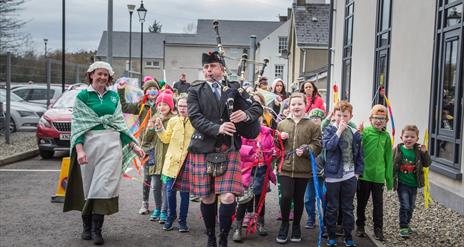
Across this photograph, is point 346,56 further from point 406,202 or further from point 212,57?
point 212,57

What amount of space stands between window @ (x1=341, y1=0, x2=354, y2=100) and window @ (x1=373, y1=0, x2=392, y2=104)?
3549 millimetres

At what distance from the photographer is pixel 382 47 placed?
13.2 m

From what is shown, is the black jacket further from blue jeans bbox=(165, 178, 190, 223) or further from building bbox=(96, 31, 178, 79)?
building bbox=(96, 31, 178, 79)

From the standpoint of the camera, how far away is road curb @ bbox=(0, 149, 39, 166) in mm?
12248

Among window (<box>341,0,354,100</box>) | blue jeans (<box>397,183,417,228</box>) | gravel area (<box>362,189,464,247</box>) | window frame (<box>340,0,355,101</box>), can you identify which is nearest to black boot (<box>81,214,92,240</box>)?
gravel area (<box>362,189,464,247</box>)

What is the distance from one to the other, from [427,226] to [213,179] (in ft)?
10.5

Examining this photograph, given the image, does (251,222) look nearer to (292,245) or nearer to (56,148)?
(292,245)

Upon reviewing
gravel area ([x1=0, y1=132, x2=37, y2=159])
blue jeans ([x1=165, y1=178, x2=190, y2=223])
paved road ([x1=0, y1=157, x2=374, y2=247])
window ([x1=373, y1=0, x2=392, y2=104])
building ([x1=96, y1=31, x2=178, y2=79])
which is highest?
building ([x1=96, y1=31, x2=178, y2=79])

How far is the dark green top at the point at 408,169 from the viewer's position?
21.6 ft

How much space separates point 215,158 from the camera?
5453 millimetres

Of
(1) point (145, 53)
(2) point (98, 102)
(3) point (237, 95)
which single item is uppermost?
(1) point (145, 53)

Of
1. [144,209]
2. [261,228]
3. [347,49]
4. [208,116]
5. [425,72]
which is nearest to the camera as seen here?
[208,116]

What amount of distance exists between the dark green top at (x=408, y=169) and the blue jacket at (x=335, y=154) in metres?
0.68

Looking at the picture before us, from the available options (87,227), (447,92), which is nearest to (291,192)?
(87,227)
